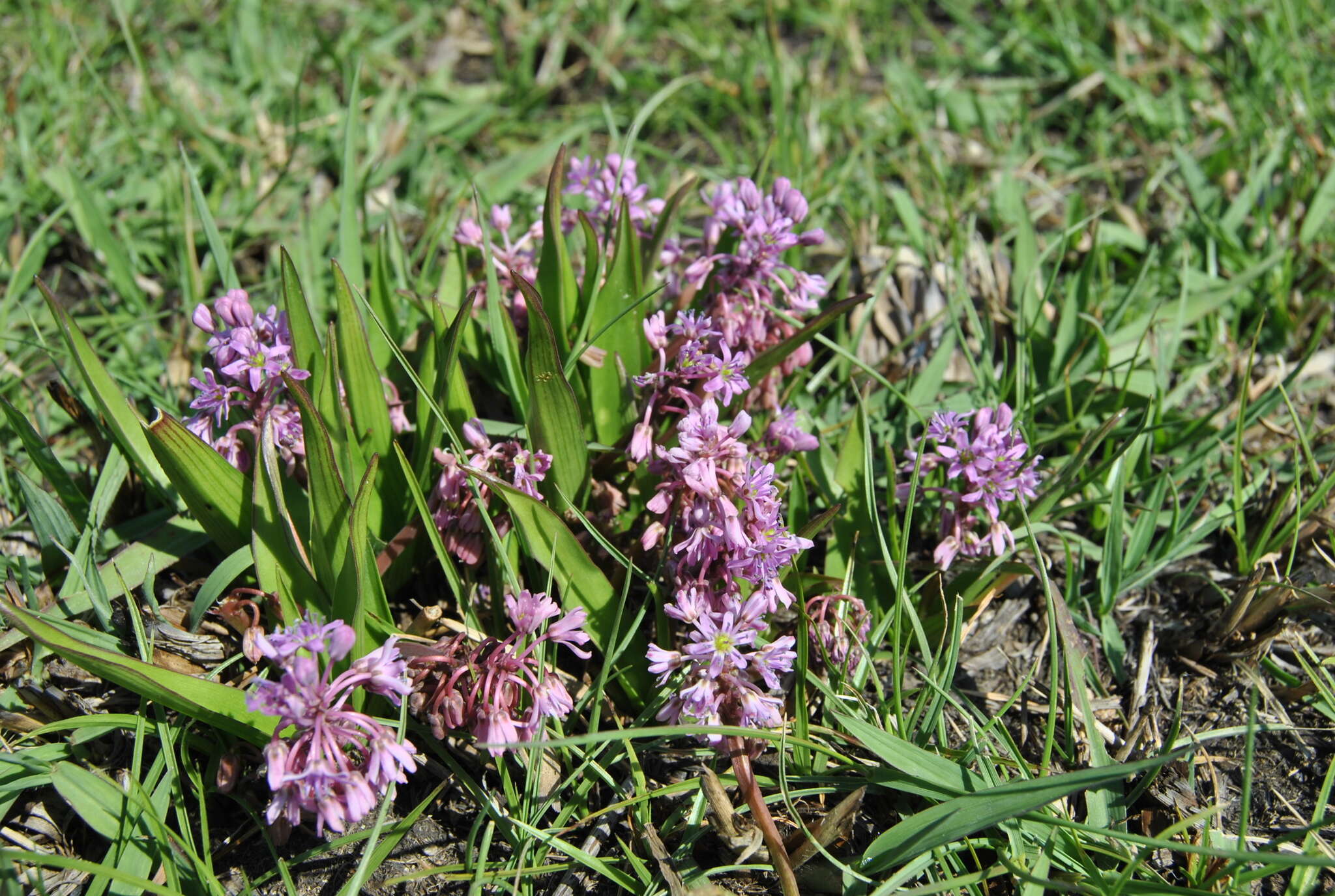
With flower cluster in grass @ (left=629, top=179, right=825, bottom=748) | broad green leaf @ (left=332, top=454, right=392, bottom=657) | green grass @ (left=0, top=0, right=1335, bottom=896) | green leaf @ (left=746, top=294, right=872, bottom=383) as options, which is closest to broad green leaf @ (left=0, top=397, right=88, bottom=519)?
green grass @ (left=0, top=0, right=1335, bottom=896)

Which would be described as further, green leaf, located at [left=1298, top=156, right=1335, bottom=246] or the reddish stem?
green leaf, located at [left=1298, top=156, right=1335, bottom=246]

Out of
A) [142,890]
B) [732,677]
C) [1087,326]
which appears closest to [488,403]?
[732,677]

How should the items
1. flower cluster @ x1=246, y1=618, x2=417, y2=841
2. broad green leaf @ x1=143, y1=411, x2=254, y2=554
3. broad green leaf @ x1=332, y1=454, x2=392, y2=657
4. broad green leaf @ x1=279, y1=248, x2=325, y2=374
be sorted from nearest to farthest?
flower cluster @ x1=246, y1=618, x2=417, y2=841 < broad green leaf @ x1=332, y1=454, x2=392, y2=657 < broad green leaf @ x1=143, y1=411, x2=254, y2=554 < broad green leaf @ x1=279, y1=248, x2=325, y2=374

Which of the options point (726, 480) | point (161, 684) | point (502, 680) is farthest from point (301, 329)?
point (726, 480)

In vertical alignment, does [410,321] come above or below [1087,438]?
above

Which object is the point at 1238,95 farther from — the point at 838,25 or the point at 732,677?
the point at 732,677

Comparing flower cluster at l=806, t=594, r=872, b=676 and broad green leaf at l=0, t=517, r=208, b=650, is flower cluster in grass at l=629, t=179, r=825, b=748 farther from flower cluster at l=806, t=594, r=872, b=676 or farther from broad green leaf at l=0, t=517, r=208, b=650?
broad green leaf at l=0, t=517, r=208, b=650

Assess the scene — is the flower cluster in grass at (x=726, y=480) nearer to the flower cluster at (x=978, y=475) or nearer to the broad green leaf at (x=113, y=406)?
the flower cluster at (x=978, y=475)
